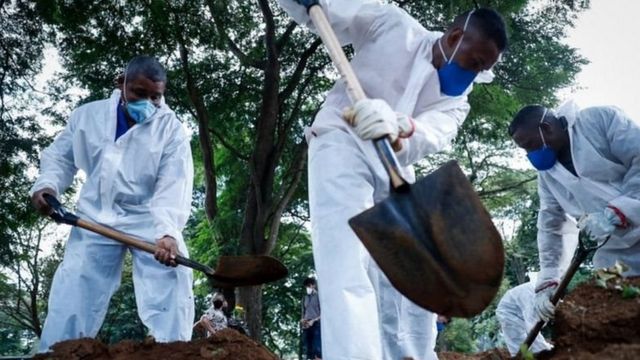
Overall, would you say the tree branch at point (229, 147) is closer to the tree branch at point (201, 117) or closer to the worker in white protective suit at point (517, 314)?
the tree branch at point (201, 117)

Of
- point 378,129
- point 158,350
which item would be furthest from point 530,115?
point 158,350

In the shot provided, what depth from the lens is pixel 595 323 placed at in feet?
8.96

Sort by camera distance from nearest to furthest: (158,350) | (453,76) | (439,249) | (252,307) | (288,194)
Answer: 1. (439,249)
2. (453,76)
3. (158,350)
4. (252,307)
5. (288,194)

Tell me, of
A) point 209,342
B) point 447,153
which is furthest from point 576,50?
point 209,342

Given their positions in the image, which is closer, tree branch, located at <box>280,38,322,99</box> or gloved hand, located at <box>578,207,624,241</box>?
gloved hand, located at <box>578,207,624,241</box>

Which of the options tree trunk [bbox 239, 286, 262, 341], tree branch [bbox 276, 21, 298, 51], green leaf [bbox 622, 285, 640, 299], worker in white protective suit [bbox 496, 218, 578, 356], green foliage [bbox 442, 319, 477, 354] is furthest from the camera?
green foliage [bbox 442, 319, 477, 354]

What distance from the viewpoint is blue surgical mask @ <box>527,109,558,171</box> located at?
14.0ft

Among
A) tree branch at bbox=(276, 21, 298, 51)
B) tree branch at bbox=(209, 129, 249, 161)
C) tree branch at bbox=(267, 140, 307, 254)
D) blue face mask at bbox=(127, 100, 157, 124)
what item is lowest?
blue face mask at bbox=(127, 100, 157, 124)

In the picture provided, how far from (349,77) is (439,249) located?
0.83 m

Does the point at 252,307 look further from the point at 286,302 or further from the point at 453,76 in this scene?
the point at 286,302

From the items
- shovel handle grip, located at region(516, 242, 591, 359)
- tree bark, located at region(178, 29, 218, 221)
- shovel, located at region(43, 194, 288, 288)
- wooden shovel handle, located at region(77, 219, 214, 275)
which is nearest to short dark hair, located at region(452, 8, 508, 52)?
shovel handle grip, located at region(516, 242, 591, 359)

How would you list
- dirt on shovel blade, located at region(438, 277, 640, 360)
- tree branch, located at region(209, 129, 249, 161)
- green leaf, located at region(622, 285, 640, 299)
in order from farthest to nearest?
1. tree branch, located at region(209, 129, 249, 161)
2. green leaf, located at region(622, 285, 640, 299)
3. dirt on shovel blade, located at region(438, 277, 640, 360)

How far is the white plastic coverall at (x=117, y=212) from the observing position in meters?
3.40

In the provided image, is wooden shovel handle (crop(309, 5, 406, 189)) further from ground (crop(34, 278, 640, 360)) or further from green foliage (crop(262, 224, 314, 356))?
green foliage (crop(262, 224, 314, 356))
